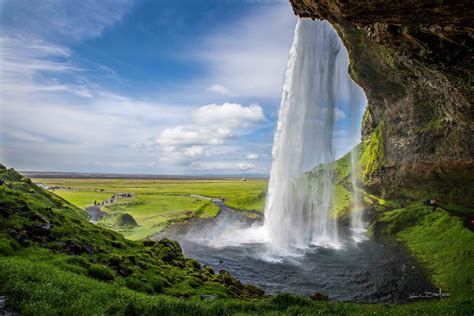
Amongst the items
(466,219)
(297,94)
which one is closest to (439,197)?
(466,219)

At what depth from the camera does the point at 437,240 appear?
46.8 meters

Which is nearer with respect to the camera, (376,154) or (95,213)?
(376,154)

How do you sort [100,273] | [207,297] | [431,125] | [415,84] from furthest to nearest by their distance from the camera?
[431,125]
[415,84]
[207,297]
[100,273]

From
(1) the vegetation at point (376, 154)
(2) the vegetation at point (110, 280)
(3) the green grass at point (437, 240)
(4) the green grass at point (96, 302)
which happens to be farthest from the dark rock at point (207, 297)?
(1) the vegetation at point (376, 154)

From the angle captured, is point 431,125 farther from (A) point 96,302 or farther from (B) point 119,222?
(B) point 119,222

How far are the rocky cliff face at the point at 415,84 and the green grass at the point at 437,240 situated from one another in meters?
5.52

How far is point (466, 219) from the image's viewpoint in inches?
1946

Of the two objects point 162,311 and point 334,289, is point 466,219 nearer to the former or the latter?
point 334,289

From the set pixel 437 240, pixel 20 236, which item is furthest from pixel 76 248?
pixel 437 240

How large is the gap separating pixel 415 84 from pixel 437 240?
25.2m

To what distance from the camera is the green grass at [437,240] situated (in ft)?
111

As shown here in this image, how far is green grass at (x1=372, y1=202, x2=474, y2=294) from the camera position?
33969 mm

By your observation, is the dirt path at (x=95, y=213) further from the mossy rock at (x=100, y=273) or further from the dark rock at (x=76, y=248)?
the mossy rock at (x=100, y=273)

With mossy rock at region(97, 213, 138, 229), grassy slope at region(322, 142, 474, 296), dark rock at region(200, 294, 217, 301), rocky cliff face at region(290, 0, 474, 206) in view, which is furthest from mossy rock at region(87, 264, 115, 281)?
mossy rock at region(97, 213, 138, 229)
